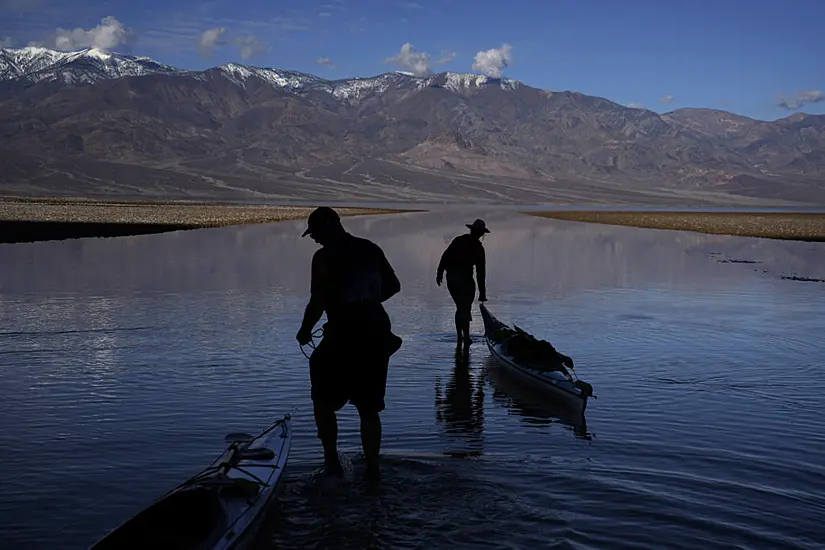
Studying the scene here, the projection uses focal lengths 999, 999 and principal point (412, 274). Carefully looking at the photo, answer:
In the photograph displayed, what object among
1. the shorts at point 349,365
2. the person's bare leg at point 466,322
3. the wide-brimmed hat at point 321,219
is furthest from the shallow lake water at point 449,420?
the wide-brimmed hat at point 321,219

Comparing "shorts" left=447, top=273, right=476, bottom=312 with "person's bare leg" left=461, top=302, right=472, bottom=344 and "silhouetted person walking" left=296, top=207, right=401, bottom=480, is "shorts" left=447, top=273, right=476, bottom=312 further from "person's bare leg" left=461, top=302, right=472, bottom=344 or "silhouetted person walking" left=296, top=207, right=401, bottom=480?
"silhouetted person walking" left=296, top=207, right=401, bottom=480

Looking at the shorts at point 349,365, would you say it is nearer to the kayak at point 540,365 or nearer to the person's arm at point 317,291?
the person's arm at point 317,291

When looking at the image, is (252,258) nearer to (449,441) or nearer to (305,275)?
(305,275)

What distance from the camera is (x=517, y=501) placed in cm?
734

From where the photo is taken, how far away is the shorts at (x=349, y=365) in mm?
7387

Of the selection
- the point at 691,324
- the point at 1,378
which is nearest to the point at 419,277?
the point at 691,324

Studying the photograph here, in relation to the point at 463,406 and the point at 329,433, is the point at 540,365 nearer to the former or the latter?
the point at 463,406

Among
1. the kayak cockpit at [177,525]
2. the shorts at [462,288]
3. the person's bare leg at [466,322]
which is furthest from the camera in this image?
the person's bare leg at [466,322]

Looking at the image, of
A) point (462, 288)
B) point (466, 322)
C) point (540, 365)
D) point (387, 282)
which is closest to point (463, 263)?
point (462, 288)

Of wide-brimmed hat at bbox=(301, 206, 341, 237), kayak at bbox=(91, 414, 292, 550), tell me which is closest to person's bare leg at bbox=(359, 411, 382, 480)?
kayak at bbox=(91, 414, 292, 550)

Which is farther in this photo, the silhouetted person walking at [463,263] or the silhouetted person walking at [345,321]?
the silhouetted person walking at [463,263]

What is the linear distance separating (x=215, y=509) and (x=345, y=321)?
1.76 meters

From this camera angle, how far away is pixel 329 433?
754 cm

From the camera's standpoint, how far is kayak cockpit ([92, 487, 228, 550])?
18.5 feet
